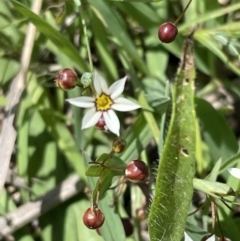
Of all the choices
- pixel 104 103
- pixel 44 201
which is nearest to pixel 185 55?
pixel 104 103

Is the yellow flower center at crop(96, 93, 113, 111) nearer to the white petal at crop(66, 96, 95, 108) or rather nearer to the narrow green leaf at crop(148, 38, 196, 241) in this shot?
the white petal at crop(66, 96, 95, 108)

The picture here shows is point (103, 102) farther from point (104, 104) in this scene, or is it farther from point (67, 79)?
point (67, 79)

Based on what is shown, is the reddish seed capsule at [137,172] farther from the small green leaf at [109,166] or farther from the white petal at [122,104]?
the white petal at [122,104]

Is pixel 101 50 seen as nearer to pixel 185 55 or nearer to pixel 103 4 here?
pixel 103 4

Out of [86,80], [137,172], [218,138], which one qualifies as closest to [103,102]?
[86,80]

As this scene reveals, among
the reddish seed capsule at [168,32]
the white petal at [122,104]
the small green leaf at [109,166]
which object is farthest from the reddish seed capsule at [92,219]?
the reddish seed capsule at [168,32]

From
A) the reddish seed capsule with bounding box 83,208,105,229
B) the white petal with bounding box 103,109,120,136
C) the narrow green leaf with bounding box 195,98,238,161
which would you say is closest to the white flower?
the white petal with bounding box 103,109,120,136
